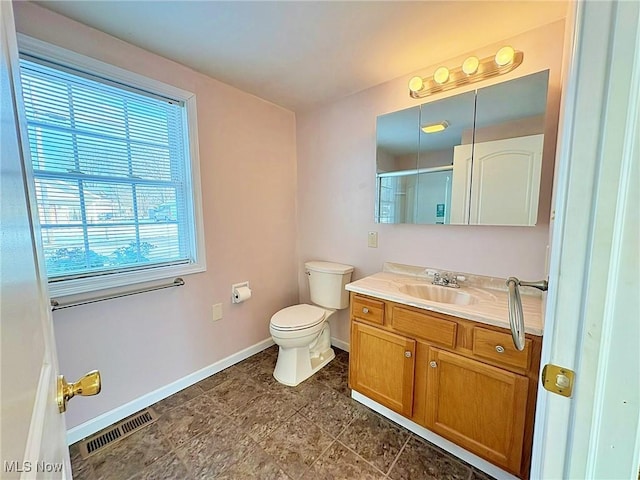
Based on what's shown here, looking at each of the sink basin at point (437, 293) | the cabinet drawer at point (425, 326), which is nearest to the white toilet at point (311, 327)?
the sink basin at point (437, 293)

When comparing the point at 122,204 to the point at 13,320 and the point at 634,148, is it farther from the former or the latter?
the point at 634,148

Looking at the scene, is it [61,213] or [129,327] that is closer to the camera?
[61,213]

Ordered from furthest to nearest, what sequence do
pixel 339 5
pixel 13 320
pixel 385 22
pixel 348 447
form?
pixel 348 447, pixel 385 22, pixel 339 5, pixel 13 320

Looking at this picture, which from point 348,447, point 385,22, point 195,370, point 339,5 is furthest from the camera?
point 195,370

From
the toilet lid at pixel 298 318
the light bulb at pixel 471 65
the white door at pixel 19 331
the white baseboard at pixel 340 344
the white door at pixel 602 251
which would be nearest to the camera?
the white door at pixel 19 331

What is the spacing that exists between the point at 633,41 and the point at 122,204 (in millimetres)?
2104

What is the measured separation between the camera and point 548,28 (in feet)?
4.57

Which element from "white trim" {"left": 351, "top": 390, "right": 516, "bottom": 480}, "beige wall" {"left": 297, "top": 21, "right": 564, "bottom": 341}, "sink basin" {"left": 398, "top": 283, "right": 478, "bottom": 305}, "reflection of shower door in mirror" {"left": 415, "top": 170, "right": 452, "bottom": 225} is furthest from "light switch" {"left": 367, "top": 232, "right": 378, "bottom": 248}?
"white trim" {"left": 351, "top": 390, "right": 516, "bottom": 480}

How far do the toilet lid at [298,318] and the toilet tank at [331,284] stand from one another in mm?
105

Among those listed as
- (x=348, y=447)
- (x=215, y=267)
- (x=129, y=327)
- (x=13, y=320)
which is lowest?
(x=348, y=447)

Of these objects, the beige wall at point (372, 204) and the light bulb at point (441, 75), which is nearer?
the beige wall at point (372, 204)

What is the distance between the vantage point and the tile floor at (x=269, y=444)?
4.48 ft

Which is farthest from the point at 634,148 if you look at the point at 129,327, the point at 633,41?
the point at 129,327

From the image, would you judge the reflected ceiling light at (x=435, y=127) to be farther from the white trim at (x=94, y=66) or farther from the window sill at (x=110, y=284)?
the window sill at (x=110, y=284)
